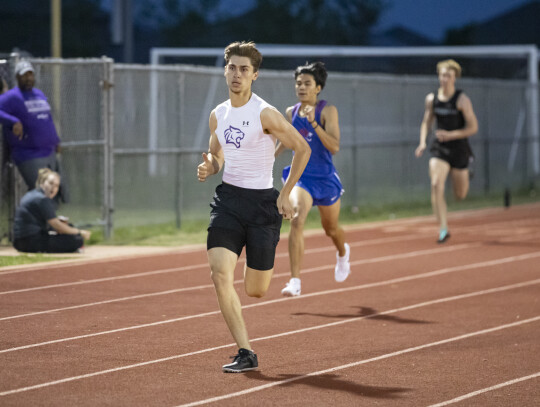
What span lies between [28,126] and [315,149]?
4.76 meters

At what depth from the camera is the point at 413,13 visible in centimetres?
14100

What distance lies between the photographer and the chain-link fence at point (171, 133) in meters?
17.0

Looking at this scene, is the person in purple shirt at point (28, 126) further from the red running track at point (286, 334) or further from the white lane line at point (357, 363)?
the white lane line at point (357, 363)

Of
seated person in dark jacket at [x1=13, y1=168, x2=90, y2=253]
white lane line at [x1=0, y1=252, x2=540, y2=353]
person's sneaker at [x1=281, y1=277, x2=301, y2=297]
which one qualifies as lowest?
white lane line at [x1=0, y1=252, x2=540, y2=353]

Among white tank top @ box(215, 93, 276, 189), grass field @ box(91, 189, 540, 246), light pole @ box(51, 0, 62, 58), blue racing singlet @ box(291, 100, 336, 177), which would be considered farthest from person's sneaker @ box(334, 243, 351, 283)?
light pole @ box(51, 0, 62, 58)

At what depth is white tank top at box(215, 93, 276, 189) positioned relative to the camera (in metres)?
8.06

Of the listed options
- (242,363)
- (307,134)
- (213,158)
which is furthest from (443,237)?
(242,363)

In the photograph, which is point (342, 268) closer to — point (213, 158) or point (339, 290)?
point (339, 290)

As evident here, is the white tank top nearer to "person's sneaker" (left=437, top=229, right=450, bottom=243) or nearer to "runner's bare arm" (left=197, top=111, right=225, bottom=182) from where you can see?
"runner's bare arm" (left=197, top=111, right=225, bottom=182)

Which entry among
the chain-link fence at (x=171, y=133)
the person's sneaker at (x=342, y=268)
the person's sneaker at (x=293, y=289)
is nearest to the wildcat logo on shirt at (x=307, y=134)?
the person's sneaker at (x=342, y=268)

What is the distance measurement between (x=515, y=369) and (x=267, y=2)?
6471 cm

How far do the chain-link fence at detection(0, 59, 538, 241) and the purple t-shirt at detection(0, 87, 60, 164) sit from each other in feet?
2.90

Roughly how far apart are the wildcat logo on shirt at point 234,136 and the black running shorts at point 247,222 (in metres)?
0.32

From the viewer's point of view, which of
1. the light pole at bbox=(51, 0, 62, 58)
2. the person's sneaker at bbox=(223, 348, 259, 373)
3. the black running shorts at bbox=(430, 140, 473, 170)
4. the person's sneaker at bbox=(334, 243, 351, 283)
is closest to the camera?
the person's sneaker at bbox=(223, 348, 259, 373)
